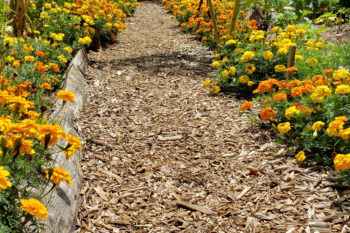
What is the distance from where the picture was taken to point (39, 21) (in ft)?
21.6

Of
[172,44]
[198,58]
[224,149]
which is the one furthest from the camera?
[172,44]

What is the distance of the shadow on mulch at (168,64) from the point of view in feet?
18.8

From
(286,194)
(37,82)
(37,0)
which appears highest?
(37,0)

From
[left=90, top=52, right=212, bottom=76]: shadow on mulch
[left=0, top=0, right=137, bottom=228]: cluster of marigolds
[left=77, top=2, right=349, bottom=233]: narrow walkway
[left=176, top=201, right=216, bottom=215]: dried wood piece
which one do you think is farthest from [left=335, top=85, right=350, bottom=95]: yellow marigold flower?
[left=90, top=52, right=212, bottom=76]: shadow on mulch

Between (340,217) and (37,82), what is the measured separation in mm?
3231

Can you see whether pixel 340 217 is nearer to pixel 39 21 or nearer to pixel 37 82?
pixel 37 82

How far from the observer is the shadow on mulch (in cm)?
572

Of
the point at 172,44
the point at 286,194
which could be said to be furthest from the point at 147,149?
the point at 172,44

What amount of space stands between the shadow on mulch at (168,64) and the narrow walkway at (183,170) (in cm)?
43

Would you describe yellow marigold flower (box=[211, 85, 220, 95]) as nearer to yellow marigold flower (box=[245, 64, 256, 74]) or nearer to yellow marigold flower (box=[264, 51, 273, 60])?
yellow marigold flower (box=[245, 64, 256, 74])

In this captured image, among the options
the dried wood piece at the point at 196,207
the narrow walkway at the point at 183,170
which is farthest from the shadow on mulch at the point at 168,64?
the dried wood piece at the point at 196,207

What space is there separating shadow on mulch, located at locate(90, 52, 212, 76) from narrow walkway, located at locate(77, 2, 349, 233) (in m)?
0.43

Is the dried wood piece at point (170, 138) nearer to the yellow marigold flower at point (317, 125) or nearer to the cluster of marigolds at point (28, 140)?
the cluster of marigolds at point (28, 140)

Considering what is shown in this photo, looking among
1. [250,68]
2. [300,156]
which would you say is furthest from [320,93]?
[250,68]
